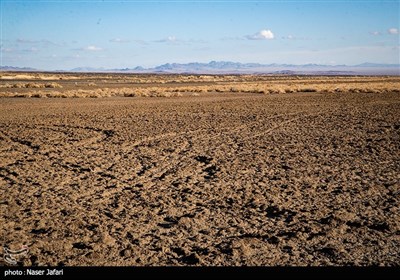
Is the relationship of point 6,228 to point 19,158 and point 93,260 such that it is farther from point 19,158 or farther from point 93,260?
point 19,158

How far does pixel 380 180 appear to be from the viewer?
750 cm

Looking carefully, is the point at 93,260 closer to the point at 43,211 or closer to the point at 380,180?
the point at 43,211

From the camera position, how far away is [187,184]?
747 centimetres

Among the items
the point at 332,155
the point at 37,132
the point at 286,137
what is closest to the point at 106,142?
the point at 37,132

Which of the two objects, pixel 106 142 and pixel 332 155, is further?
pixel 106 142

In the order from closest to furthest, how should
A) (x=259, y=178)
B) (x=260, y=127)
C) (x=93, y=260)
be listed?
(x=93, y=260), (x=259, y=178), (x=260, y=127)

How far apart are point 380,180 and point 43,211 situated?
646 cm

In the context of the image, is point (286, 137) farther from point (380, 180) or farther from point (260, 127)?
point (380, 180)

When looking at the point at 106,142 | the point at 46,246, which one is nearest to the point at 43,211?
the point at 46,246

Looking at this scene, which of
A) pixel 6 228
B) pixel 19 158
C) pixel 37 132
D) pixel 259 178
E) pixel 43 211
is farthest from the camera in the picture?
pixel 37 132

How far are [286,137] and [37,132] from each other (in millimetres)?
9152
